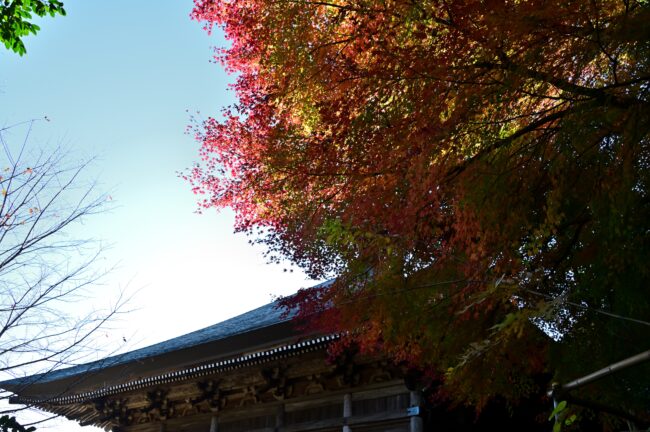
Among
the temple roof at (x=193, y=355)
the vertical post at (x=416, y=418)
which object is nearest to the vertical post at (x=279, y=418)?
the temple roof at (x=193, y=355)

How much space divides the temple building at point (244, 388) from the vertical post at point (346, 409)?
17 mm

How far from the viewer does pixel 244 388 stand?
12.2 m

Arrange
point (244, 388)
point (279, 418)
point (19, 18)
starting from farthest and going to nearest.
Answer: point (244, 388), point (279, 418), point (19, 18)

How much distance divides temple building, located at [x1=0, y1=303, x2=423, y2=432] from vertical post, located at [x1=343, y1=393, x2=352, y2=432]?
0.05 ft

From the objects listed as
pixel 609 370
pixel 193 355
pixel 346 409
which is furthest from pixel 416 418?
pixel 609 370

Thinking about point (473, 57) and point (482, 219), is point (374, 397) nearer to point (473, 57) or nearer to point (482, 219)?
point (482, 219)

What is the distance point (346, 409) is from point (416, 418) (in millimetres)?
1517

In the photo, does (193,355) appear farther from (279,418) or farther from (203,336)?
(279,418)

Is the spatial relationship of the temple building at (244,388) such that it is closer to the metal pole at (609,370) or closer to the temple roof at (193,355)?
the temple roof at (193,355)

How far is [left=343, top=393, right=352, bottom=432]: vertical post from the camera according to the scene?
10.2 m

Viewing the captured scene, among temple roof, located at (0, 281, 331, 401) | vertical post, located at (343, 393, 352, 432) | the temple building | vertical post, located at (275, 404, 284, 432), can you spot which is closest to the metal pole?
the temple building

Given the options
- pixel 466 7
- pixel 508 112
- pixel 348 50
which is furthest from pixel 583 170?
pixel 348 50

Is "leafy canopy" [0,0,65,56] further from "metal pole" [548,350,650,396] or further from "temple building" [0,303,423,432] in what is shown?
"metal pole" [548,350,650,396]

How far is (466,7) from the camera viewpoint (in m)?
6.66
